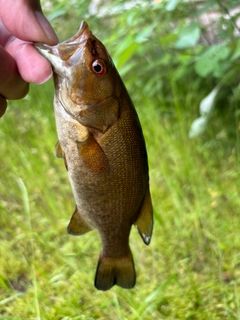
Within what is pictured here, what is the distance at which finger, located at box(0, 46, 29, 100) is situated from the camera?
3.77 feet

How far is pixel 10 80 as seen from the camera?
1.20 meters

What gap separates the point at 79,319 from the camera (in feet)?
5.16

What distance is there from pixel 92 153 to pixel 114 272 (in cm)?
41

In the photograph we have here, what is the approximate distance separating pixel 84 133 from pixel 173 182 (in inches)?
44.4

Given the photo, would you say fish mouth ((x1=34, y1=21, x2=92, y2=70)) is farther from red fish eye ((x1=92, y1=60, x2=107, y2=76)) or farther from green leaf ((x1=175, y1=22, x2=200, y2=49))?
green leaf ((x1=175, y1=22, x2=200, y2=49))

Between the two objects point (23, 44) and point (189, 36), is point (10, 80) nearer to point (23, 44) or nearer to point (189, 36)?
point (23, 44)

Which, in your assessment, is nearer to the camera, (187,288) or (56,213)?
(187,288)

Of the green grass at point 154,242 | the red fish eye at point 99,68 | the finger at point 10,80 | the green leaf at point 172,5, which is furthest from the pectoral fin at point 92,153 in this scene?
the green leaf at point 172,5

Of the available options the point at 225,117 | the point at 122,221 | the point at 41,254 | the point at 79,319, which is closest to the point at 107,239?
the point at 122,221

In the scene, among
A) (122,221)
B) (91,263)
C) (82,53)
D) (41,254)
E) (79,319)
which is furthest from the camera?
(41,254)

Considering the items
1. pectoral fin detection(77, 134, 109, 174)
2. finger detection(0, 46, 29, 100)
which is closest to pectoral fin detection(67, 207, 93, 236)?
pectoral fin detection(77, 134, 109, 174)

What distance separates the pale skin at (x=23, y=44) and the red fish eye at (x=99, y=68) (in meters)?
0.11

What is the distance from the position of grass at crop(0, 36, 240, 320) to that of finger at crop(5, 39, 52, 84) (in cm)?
54

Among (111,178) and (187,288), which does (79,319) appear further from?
(111,178)
